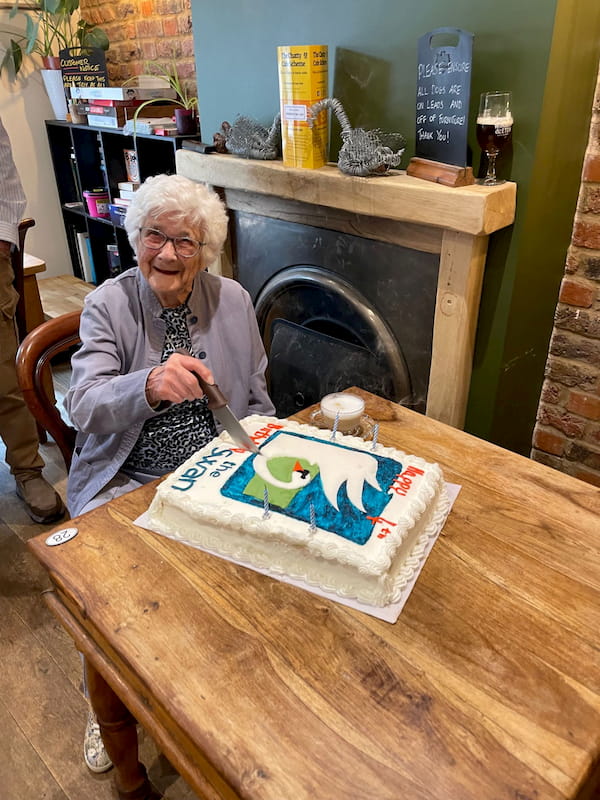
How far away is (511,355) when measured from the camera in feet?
5.53

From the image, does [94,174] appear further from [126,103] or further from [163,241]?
[163,241]

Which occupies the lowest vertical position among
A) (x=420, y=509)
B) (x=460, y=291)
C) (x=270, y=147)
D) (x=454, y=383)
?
(x=454, y=383)

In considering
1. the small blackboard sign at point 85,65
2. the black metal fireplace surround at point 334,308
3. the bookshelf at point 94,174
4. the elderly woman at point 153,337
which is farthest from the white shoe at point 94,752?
the small blackboard sign at point 85,65

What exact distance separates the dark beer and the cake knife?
91cm

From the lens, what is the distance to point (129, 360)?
139 centimetres

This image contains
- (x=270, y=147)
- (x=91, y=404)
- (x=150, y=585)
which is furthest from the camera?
(x=270, y=147)

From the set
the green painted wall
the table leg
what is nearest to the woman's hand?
the table leg

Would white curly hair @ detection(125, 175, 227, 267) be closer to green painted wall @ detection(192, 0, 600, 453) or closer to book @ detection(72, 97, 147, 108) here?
green painted wall @ detection(192, 0, 600, 453)

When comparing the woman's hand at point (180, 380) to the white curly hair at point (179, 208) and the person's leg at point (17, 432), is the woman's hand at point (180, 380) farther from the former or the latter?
the person's leg at point (17, 432)

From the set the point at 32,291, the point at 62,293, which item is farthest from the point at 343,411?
the point at 62,293

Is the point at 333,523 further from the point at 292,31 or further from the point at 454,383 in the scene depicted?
the point at 292,31

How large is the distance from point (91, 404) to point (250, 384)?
0.45 meters

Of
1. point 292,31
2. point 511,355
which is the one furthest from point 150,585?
point 292,31

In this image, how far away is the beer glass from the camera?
1.40 metres
